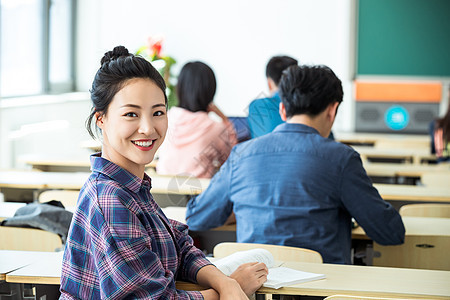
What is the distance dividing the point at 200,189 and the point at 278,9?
15.6 feet

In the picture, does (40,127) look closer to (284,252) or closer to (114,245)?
(284,252)

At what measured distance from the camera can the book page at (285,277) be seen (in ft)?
5.33

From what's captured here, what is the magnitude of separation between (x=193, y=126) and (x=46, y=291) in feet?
6.67

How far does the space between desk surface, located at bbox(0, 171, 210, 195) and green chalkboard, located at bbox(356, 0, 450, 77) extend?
396 cm

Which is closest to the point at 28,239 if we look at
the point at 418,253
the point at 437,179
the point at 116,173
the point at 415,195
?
the point at 116,173

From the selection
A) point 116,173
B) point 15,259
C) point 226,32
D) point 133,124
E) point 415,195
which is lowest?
point 415,195

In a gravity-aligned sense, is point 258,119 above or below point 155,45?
below

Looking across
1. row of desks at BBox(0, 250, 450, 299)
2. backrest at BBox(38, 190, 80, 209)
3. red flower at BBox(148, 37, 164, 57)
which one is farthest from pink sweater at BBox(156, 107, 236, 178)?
red flower at BBox(148, 37, 164, 57)

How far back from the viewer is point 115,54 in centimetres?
156

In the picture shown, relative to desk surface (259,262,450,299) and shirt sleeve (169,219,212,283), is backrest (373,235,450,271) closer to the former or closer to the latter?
desk surface (259,262,450,299)

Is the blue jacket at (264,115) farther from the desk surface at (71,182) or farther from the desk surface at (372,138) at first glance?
the desk surface at (372,138)

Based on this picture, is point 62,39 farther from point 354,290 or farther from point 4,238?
point 354,290

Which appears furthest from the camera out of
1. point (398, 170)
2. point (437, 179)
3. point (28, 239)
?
point (398, 170)

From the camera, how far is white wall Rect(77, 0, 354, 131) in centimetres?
748
